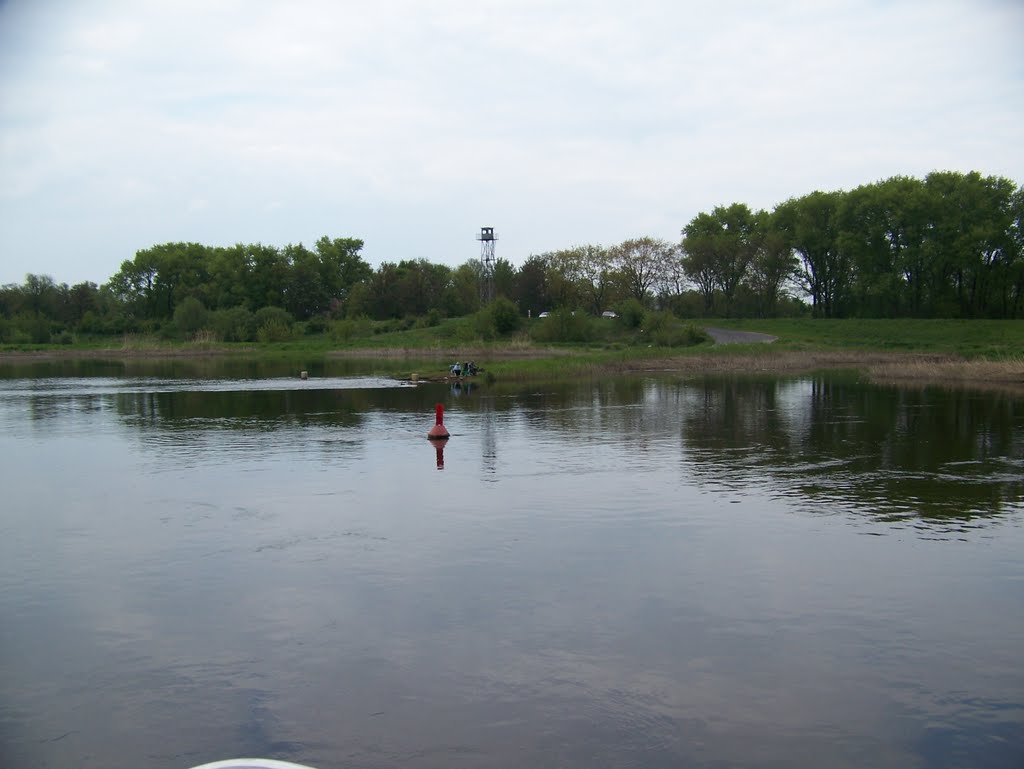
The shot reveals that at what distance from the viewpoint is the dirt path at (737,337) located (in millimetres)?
65238

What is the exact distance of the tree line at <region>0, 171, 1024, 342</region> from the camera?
7231cm

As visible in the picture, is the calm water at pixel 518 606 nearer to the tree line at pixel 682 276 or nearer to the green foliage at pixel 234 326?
the tree line at pixel 682 276

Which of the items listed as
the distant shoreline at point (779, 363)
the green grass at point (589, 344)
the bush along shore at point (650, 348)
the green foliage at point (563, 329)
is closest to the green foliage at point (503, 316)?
the bush along shore at point (650, 348)

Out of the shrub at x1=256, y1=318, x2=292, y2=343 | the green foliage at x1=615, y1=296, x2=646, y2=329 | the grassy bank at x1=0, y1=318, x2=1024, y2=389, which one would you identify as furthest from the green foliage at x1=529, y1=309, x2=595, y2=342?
the shrub at x1=256, y1=318, x2=292, y2=343

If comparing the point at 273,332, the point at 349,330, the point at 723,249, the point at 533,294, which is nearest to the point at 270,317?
the point at 273,332

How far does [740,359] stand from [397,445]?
35.1 metres

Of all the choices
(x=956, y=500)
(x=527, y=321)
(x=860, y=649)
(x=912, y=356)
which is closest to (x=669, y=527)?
(x=860, y=649)

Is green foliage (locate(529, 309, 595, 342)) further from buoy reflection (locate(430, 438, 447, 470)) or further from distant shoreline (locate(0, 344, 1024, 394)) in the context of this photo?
buoy reflection (locate(430, 438, 447, 470))

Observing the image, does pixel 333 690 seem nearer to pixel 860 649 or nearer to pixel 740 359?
pixel 860 649

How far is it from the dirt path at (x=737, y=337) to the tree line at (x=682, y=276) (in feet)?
43.2

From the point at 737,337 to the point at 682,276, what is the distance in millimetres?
27585

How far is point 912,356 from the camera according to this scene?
57.0m

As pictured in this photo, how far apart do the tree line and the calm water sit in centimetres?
5546

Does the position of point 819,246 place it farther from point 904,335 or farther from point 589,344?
point 589,344
